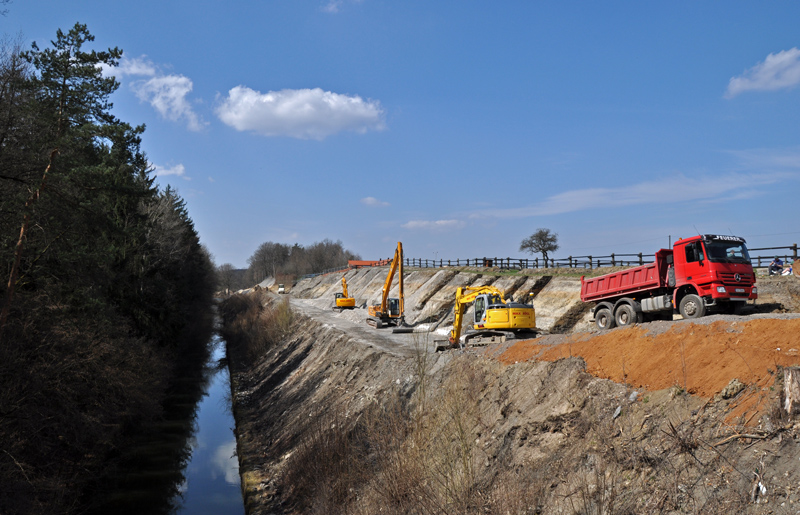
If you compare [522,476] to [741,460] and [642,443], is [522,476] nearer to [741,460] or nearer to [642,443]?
[642,443]

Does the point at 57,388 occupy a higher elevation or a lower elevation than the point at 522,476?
higher

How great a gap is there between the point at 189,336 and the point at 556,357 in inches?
1583

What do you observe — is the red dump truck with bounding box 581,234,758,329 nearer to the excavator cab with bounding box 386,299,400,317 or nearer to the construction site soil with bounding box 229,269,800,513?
the construction site soil with bounding box 229,269,800,513

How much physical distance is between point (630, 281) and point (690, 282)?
2.54m

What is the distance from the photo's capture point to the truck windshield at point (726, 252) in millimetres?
16844

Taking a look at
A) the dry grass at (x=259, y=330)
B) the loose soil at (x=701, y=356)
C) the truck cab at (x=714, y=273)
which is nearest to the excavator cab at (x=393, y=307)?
the dry grass at (x=259, y=330)

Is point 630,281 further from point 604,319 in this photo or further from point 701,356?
point 701,356

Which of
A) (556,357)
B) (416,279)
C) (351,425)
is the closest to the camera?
(556,357)

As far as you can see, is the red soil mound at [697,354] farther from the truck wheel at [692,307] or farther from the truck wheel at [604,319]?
the truck wheel at [604,319]

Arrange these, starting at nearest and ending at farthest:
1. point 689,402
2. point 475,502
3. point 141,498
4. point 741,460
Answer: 1. point 741,460
2. point 475,502
3. point 689,402
4. point 141,498

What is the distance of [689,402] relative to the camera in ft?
29.2

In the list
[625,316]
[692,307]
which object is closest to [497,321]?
[625,316]

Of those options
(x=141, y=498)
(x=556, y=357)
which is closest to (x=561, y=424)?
(x=556, y=357)


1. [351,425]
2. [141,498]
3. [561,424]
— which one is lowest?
[141,498]
